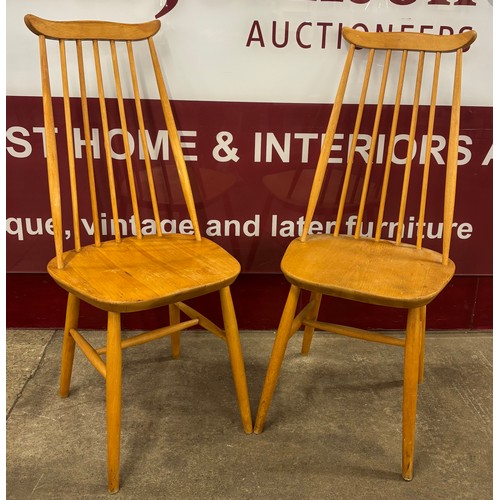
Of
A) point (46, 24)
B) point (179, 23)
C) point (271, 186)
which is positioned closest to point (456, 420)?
point (271, 186)

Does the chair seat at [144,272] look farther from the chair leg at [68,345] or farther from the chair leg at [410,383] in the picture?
the chair leg at [410,383]

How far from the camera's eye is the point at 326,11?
1521 millimetres

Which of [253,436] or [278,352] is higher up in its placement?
[278,352]

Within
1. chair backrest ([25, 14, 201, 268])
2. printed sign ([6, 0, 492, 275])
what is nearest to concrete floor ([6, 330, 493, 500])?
printed sign ([6, 0, 492, 275])

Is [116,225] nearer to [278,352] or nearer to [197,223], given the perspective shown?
[197,223]

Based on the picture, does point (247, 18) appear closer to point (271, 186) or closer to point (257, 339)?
point (271, 186)

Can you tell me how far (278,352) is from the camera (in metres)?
1.33

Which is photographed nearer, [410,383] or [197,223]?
[410,383]

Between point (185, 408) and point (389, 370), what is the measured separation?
666 millimetres

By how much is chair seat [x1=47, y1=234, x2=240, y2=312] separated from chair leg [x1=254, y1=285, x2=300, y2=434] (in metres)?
0.16

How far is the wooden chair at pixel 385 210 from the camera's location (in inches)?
47.9

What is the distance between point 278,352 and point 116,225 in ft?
1.85

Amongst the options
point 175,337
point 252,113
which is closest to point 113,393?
point 175,337

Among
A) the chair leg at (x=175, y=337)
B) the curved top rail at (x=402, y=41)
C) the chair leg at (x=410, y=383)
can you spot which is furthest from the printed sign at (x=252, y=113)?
the chair leg at (x=410, y=383)
